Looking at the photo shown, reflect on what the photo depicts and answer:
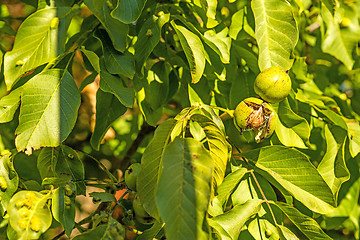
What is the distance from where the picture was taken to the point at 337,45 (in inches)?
66.0

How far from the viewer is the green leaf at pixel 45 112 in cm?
107

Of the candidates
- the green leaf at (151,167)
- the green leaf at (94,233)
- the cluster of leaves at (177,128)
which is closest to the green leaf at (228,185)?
the cluster of leaves at (177,128)

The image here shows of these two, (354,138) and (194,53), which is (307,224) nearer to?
(354,138)

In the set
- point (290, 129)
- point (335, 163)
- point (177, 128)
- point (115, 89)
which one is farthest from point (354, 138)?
point (115, 89)

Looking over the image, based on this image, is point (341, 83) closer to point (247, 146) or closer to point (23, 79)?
point (247, 146)

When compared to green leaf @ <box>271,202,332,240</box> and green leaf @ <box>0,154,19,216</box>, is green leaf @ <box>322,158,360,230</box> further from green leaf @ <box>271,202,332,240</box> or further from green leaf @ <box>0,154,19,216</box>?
green leaf @ <box>0,154,19,216</box>

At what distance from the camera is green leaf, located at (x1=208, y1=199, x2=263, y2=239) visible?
1.05 meters

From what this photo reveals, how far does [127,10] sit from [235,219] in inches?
26.1

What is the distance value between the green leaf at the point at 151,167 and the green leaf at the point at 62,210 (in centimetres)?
22

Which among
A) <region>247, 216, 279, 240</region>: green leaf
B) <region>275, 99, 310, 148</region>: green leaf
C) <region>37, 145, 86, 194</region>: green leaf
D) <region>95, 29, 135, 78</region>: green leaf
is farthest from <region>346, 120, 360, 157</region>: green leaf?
<region>37, 145, 86, 194</region>: green leaf

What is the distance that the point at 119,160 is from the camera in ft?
6.70

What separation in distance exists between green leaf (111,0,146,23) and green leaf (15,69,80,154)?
9.9 inches

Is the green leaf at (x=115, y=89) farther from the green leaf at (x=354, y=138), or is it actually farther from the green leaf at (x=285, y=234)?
the green leaf at (x=354, y=138)

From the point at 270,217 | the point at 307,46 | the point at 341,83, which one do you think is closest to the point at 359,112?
the point at 341,83
